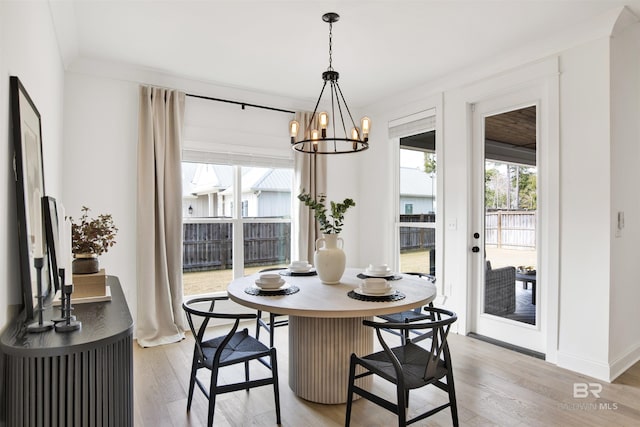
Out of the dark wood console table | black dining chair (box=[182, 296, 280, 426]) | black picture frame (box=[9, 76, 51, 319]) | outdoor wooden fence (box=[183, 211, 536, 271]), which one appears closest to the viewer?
the dark wood console table

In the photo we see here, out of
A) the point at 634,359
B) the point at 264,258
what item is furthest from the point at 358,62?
the point at 634,359

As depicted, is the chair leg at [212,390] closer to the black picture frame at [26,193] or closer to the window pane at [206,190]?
the black picture frame at [26,193]

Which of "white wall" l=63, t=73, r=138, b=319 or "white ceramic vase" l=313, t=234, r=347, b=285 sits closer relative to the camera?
"white ceramic vase" l=313, t=234, r=347, b=285

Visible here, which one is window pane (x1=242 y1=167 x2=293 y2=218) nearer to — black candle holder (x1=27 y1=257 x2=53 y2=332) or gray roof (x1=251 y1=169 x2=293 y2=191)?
gray roof (x1=251 y1=169 x2=293 y2=191)

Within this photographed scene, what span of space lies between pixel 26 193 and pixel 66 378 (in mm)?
830

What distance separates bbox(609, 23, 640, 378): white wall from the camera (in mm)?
2869

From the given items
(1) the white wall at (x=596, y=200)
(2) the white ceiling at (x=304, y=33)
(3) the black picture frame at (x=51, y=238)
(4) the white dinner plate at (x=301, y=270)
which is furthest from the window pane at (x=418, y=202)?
(3) the black picture frame at (x=51, y=238)

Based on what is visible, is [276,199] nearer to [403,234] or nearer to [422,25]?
[403,234]

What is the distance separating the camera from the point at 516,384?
109 inches

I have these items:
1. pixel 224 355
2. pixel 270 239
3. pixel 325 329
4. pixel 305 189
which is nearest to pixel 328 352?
pixel 325 329

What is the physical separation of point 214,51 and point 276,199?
6.12 ft

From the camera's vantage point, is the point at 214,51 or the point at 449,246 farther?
the point at 449,246

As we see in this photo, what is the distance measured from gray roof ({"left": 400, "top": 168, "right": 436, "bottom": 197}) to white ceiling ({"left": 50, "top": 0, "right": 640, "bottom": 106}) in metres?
1.09

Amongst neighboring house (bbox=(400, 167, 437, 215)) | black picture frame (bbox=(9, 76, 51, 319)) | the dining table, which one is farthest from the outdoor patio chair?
black picture frame (bbox=(9, 76, 51, 319))
